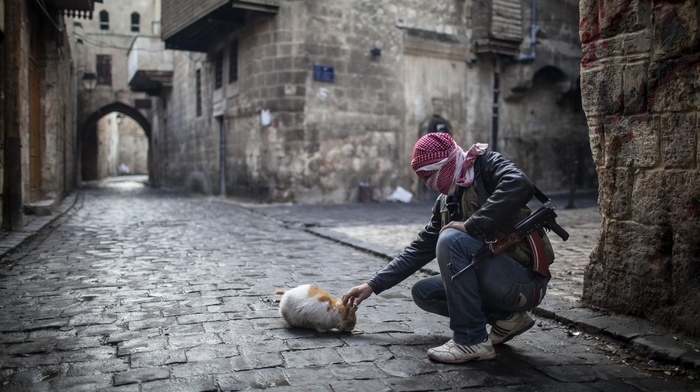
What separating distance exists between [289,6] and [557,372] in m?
14.5

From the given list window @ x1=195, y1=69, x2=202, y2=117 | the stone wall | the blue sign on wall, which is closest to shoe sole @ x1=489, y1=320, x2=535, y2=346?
the stone wall

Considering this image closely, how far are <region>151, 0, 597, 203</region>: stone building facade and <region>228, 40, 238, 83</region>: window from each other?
0.05 metres

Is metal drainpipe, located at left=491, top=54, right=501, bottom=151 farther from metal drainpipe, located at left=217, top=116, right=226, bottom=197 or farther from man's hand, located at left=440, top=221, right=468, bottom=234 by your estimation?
man's hand, located at left=440, top=221, right=468, bottom=234

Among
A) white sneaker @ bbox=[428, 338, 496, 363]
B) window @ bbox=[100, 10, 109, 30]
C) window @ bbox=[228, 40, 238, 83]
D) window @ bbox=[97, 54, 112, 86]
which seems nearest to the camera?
white sneaker @ bbox=[428, 338, 496, 363]

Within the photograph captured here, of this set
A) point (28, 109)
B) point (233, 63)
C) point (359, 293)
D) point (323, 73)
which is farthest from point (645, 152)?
point (233, 63)

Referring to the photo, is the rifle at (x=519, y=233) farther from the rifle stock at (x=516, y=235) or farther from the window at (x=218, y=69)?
the window at (x=218, y=69)

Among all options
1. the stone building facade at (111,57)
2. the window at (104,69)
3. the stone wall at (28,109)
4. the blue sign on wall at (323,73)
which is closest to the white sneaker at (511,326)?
the stone wall at (28,109)

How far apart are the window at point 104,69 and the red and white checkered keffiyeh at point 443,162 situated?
3463 centimetres

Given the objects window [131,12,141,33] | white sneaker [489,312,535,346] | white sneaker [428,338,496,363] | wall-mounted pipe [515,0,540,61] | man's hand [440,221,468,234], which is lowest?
white sneaker [428,338,496,363]

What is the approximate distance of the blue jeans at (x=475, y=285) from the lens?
3.22 metres

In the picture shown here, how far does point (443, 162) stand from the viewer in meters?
3.29

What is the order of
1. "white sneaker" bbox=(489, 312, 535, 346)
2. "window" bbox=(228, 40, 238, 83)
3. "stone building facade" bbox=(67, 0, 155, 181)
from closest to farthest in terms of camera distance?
"white sneaker" bbox=(489, 312, 535, 346)
"window" bbox=(228, 40, 238, 83)
"stone building facade" bbox=(67, 0, 155, 181)

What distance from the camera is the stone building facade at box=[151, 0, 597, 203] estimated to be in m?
16.3

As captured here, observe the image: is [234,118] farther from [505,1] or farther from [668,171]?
[668,171]
